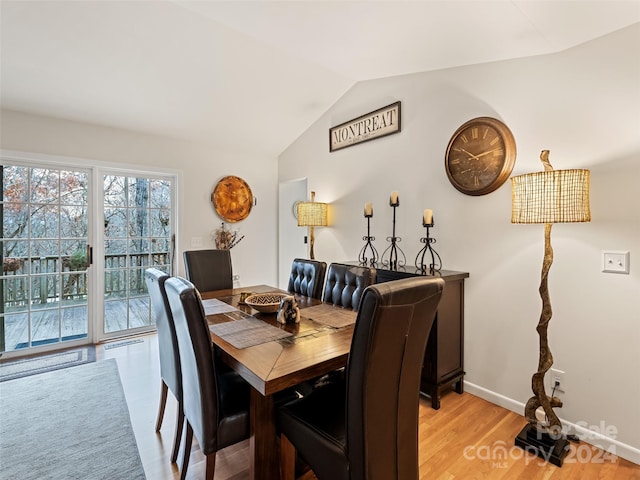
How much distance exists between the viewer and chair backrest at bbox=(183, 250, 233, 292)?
297 centimetres

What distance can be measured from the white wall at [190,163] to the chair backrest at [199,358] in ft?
9.36

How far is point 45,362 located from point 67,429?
1.43m

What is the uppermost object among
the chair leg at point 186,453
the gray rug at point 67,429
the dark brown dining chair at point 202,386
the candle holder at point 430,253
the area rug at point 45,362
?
the candle holder at point 430,253

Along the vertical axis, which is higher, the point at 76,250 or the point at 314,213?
the point at 314,213

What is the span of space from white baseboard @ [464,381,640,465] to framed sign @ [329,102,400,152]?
7.96 ft

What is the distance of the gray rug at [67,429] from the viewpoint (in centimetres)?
172

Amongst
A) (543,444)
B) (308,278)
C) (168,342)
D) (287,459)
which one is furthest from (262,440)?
(543,444)

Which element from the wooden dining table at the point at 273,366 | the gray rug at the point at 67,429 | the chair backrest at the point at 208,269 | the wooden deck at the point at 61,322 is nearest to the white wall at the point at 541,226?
the wooden dining table at the point at 273,366

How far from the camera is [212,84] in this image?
3168 millimetres

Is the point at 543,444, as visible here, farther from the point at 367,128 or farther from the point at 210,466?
the point at 367,128

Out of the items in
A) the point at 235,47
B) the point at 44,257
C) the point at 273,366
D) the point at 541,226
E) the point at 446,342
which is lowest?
the point at 446,342

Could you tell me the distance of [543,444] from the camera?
190cm

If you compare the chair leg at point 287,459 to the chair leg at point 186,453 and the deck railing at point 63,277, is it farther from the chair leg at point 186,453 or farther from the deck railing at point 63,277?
the deck railing at point 63,277

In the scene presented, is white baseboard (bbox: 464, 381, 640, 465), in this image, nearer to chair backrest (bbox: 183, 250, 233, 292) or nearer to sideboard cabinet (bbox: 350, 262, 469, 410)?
sideboard cabinet (bbox: 350, 262, 469, 410)
